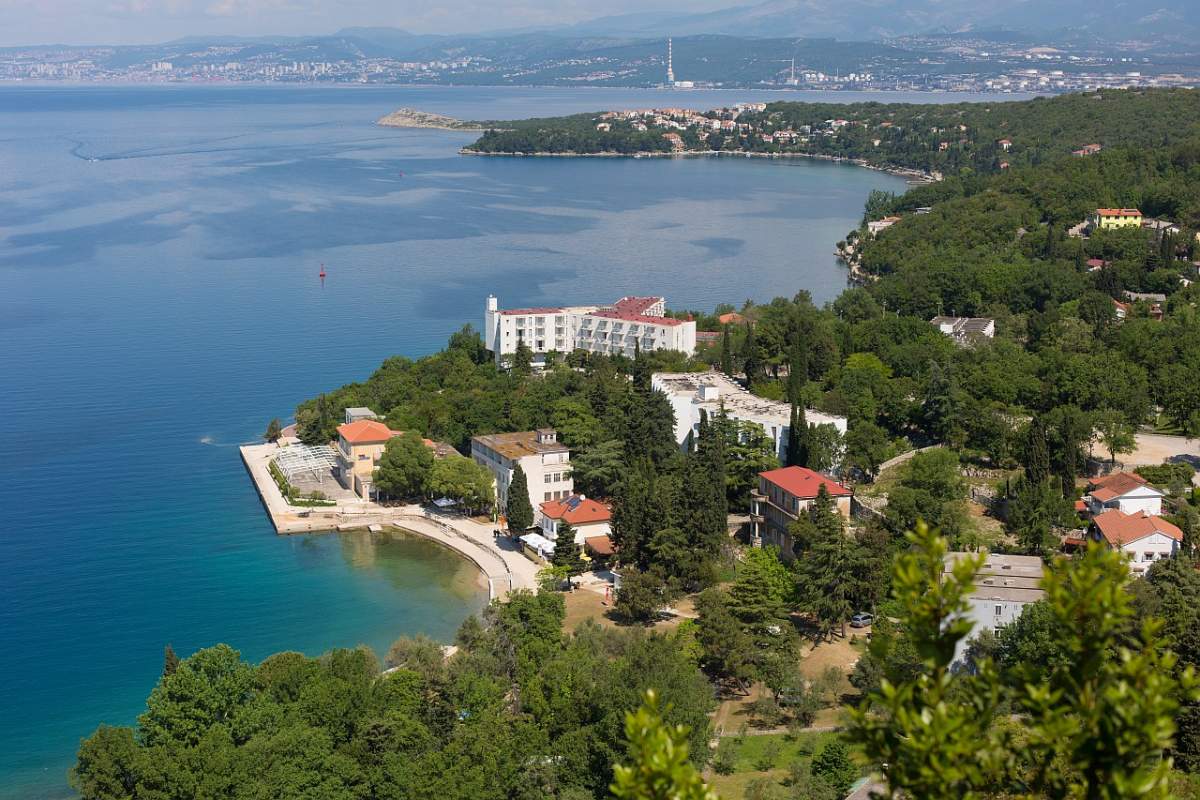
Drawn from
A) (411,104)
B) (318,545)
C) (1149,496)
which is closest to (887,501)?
(1149,496)

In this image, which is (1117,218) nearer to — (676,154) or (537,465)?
(537,465)

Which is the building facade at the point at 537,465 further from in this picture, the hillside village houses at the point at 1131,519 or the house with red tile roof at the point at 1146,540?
the house with red tile roof at the point at 1146,540

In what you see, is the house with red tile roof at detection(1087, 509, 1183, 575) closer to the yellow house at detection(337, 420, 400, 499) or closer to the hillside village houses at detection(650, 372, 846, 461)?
the hillside village houses at detection(650, 372, 846, 461)

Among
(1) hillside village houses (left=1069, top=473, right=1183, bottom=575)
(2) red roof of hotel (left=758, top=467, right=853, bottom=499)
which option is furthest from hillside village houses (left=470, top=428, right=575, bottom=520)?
(1) hillside village houses (left=1069, top=473, right=1183, bottom=575)

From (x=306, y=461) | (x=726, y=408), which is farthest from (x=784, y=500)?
(x=306, y=461)

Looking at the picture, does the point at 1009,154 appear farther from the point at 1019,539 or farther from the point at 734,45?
the point at 734,45
